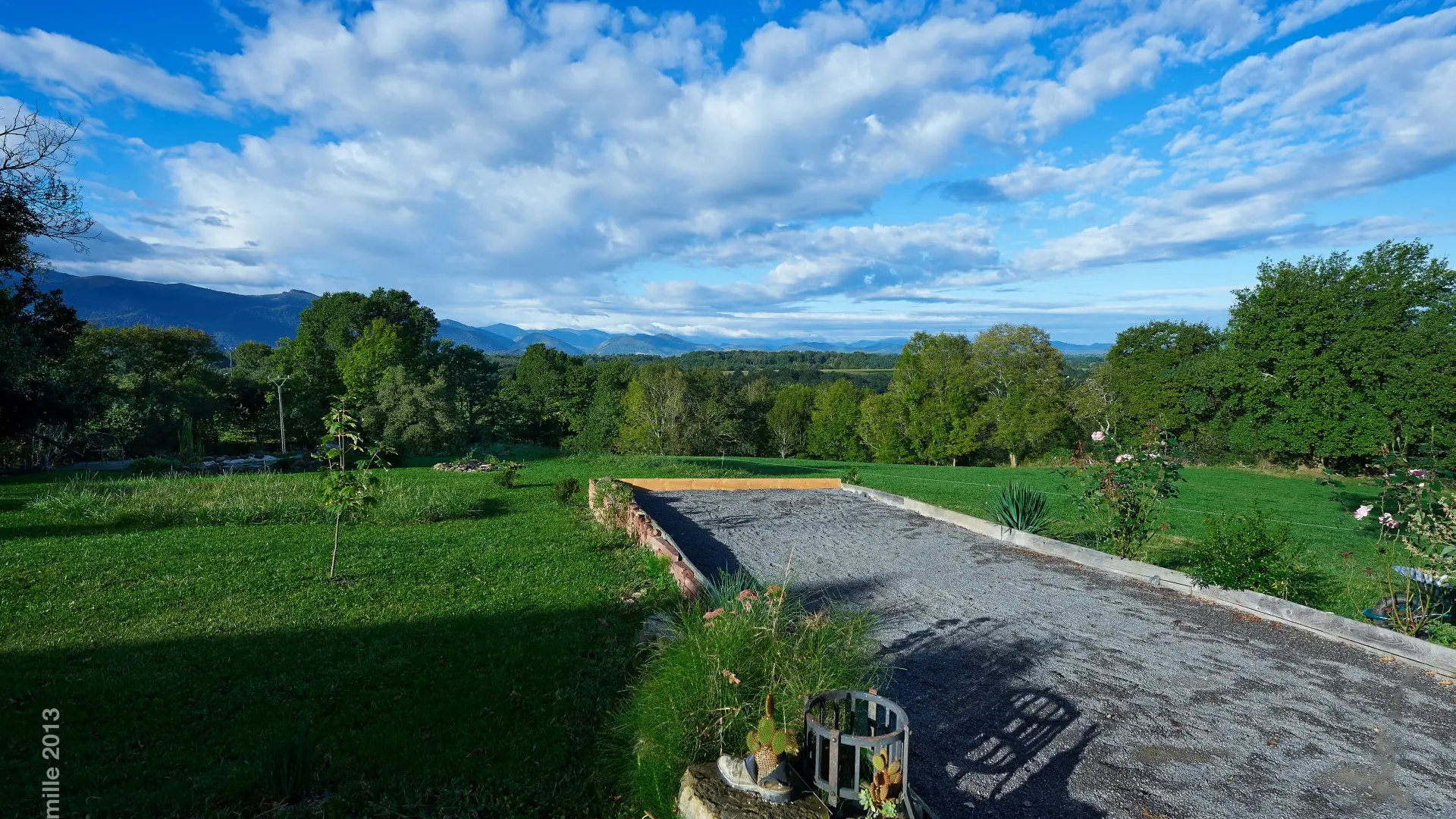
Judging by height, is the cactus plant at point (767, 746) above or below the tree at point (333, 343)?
below

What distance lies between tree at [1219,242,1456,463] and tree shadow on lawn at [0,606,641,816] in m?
23.7

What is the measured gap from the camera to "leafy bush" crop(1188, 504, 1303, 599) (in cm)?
583

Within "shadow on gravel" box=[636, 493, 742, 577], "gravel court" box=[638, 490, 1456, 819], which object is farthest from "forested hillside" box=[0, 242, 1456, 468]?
"shadow on gravel" box=[636, 493, 742, 577]

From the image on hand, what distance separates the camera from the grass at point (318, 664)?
3.10m

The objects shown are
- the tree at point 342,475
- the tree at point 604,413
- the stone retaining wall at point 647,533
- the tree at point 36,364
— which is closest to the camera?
the stone retaining wall at point 647,533

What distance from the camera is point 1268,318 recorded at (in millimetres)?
21906

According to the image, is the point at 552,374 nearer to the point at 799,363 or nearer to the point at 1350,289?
the point at 1350,289

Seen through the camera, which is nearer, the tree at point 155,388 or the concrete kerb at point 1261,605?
the concrete kerb at point 1261,605

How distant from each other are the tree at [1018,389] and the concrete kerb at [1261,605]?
22.2 metres

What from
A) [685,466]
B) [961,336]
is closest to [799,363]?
[961,336]

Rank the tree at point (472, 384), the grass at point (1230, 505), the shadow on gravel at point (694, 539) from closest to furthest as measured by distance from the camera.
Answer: the grass at point (1230, 505) < the shadow on gravel at point (694, 539) < the tree at point (472, 384)

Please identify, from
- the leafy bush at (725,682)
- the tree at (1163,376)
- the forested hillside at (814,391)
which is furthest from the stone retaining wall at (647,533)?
the tree at (1163,376)

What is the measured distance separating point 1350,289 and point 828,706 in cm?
2723

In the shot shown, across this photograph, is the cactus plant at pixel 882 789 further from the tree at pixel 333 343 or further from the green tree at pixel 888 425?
the tree at pixel 333 343
